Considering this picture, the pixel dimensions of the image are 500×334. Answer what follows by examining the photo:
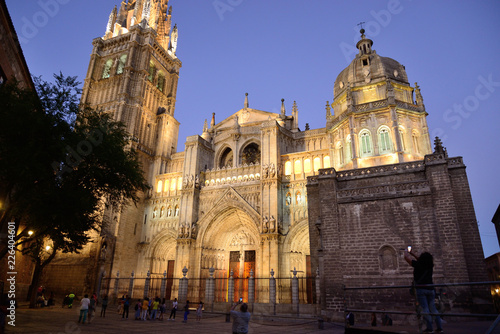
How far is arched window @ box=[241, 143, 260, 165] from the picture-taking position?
3516 centimetres

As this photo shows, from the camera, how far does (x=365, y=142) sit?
27500mm

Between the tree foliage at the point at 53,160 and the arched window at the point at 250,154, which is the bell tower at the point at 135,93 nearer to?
the arched window at the point at 250,154

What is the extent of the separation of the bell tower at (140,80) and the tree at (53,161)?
19.8 m

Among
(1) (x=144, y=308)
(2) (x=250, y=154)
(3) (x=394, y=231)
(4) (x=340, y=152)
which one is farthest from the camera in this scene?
(2) (x=250, y=154)

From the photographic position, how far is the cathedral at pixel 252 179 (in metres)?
26.0

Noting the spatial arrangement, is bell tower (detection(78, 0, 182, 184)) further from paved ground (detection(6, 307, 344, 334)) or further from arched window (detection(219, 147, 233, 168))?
paved ground (detection(6, 307, 344, 334))

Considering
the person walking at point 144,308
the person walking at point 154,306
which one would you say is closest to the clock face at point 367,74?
the person walking at point 154,306

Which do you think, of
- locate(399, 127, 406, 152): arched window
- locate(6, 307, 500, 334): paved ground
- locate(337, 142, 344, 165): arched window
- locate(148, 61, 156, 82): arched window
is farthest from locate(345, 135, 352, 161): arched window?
locate(148, 61, 156, 82): arched window

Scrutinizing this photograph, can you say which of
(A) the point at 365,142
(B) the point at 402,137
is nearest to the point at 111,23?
(A) the point at 365,142

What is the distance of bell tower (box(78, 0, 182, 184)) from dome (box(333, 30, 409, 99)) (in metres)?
22.1

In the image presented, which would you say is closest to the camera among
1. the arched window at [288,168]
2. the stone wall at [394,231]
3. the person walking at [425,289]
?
the person walking at [425,289]

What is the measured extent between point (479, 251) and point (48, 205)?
64.8 ft

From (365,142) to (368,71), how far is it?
763 cm

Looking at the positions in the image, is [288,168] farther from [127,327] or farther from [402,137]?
[127,327]
